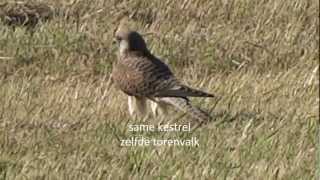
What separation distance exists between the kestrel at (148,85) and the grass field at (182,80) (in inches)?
3.5

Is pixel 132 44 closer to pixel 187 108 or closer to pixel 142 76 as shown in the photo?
pixel 142 76

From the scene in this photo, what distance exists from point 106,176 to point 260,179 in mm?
771

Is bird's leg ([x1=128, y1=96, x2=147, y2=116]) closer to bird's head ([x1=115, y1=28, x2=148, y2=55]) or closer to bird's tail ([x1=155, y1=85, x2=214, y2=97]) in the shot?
bird's tail ([x1=155, y1=85, x2=214, y2=97])

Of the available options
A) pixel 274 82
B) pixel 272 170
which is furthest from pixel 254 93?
pixel 272 170

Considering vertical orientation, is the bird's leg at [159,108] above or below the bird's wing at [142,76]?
below

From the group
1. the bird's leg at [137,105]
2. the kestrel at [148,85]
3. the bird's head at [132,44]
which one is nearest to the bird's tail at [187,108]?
the kestrel at [148,85]

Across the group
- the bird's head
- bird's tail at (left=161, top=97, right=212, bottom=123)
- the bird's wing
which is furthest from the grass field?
the bird's head

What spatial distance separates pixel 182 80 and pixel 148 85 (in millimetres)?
1231

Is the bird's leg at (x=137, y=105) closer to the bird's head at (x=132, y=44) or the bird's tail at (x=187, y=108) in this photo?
the bird's tail at (x=187, y=108)

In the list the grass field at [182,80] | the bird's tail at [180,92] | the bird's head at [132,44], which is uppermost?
the bird's head at [132,44]

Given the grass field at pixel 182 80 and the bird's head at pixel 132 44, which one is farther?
the bird's head at pixel 132 44

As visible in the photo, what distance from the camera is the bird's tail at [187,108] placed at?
693 centimetres

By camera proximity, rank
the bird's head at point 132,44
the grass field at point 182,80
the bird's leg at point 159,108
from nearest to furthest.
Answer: the grass field at point 182,80, the bird's leg at point 159,108, the bird's head at point 132,44

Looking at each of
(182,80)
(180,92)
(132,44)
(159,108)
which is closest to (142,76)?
(159,108)
